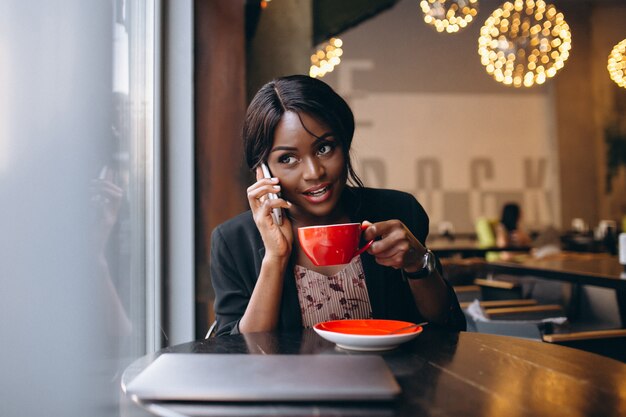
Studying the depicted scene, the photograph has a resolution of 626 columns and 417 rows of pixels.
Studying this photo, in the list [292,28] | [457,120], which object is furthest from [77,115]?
[457,120]

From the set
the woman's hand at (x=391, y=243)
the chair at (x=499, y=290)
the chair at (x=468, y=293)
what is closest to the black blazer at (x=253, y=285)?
the woman's hand at (x=391, y=243)

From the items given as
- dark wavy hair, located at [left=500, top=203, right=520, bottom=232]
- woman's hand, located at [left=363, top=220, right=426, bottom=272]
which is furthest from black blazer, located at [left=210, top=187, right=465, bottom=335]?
dark wavy hair, located at [left=500, top=203, right=520, bottom=232]

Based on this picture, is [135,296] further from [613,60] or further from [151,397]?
[613,60]

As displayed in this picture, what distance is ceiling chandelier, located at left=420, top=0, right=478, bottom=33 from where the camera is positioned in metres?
4.84

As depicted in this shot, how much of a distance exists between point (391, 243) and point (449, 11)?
4266 mm

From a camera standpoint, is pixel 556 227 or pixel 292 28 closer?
pixel 292 28

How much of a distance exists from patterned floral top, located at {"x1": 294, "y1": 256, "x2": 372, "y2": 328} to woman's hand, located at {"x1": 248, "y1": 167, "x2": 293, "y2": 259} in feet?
0.42

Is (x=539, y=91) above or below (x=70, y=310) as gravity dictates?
→ above

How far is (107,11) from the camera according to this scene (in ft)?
4.98

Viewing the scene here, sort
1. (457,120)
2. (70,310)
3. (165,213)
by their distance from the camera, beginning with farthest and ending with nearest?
(457,120) → (165,213) → (70,310)

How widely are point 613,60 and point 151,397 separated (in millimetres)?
5423

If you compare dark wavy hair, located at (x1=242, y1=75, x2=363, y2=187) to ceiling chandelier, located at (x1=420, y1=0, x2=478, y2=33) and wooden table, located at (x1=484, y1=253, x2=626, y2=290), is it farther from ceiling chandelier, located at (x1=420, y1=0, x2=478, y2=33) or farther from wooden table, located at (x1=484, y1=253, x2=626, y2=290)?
ceiling chandelier, located at (x1=420, y1=0, x2=478, y2=33)

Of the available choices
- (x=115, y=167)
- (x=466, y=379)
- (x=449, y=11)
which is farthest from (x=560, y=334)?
(x=449, y=11)

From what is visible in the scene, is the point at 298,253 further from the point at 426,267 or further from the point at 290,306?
the point at 426,267
